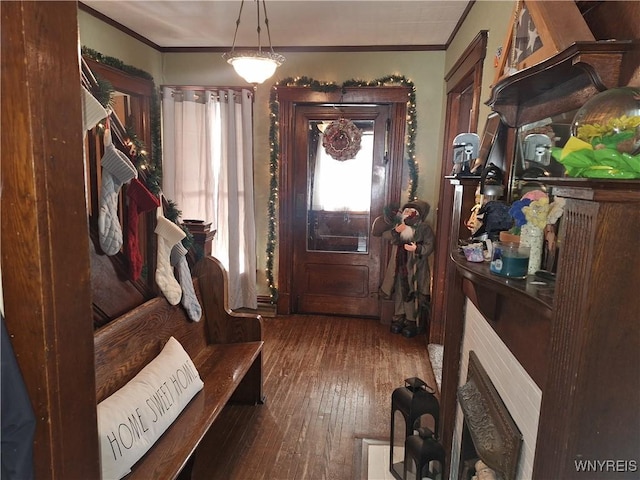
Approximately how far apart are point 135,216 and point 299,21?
2168 mm

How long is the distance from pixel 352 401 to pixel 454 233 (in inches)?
56.6

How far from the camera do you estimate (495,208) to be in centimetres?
153

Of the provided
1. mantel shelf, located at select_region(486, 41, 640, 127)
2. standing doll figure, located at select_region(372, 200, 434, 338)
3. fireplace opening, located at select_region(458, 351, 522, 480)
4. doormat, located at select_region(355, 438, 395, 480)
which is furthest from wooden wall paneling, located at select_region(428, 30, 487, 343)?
mantel shelf, located at select_region(486, 41, 640, 127)

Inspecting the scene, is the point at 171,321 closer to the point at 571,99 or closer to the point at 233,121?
the point at 571,99

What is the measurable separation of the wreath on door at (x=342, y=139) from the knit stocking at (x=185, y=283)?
7.17ft

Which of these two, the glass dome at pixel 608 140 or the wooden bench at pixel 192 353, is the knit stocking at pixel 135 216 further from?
the glass dome at pixel 608 140

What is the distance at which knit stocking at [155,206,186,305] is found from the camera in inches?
89.1

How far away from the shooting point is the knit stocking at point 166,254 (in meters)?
2.26

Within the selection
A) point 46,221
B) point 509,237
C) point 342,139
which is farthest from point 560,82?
point 342,139

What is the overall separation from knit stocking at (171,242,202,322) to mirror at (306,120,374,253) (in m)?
2.02

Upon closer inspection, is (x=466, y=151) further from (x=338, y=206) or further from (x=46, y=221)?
(x=338, y=206)

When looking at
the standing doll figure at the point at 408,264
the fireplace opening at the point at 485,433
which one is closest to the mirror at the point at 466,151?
the fireplace opening at the point at 485,433

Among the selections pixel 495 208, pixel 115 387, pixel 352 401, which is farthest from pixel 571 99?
pixel 352 401

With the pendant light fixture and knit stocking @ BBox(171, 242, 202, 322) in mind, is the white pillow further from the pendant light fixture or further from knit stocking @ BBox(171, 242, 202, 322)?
the pendant light fixture
